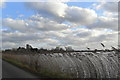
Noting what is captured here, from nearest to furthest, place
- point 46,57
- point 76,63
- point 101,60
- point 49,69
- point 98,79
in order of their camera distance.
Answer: point 98,79
point 101,60
point 76,63
point 49,69
point 46,57

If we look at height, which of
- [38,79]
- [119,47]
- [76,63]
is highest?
[119,47]

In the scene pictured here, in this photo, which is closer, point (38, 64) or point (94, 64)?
point (94, 64)

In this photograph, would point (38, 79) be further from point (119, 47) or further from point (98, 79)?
point (119, 47)

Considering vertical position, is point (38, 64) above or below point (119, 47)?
below

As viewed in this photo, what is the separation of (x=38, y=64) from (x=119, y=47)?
9.93 meters

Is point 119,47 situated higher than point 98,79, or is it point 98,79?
point 119,47

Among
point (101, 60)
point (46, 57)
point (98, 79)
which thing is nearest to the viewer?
point (98, 79)

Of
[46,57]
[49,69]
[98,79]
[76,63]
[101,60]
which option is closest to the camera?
[98,79]

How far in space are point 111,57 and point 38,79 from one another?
4.96 m

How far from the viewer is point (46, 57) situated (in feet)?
70.0

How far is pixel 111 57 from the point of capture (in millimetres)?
14859

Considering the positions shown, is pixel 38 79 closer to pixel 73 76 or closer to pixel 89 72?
pixel 73 76

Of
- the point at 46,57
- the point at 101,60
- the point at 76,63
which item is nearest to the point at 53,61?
the point at 46,57

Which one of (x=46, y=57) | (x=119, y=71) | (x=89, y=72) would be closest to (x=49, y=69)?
(x=46, y=57)
